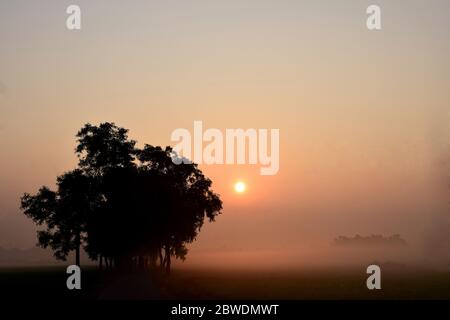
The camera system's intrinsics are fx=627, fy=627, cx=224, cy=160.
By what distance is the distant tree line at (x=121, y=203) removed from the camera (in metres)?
75.0

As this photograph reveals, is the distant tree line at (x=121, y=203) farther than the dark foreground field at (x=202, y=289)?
Yes

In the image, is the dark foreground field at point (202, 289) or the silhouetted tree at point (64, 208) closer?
the dark foreground field at point (202, 289)

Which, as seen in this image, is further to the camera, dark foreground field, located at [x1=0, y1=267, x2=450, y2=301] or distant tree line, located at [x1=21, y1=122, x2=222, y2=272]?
distant tree line, located at [x1=21, y1=122, x2=222, y2=272]

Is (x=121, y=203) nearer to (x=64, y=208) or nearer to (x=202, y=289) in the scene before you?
(x=64, y=208)

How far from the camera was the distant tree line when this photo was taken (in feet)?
246

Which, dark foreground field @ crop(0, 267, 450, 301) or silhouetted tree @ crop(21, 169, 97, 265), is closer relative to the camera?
dark foreground field @ crop(0, 267, 450, 301)

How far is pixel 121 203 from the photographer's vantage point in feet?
251

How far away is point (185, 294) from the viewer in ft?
129

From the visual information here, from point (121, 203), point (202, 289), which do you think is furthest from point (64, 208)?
point (202, 289)

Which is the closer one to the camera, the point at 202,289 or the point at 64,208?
the point at 202,289

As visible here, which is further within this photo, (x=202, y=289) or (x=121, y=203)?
(x=121, y=203)
